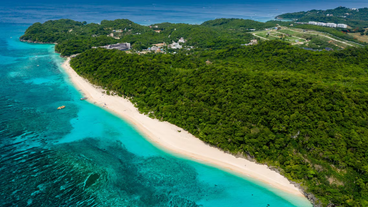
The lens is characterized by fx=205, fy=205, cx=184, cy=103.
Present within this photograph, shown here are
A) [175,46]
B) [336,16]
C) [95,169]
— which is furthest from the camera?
[336,16]

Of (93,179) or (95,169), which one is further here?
(95,169)

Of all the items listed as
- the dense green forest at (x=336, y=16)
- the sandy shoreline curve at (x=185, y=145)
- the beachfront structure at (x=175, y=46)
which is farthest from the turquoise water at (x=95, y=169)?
the dense green forest at (x=336, y=16)

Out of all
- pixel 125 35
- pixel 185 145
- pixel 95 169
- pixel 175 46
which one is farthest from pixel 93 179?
pixel 125 35

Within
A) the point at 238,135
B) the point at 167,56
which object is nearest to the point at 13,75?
the point at 167,56

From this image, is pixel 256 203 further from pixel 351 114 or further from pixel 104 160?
pixel 104 160

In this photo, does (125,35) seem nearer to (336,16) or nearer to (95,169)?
(95,169)

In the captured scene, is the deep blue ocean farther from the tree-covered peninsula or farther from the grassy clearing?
the grassy clearing
